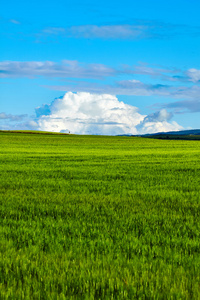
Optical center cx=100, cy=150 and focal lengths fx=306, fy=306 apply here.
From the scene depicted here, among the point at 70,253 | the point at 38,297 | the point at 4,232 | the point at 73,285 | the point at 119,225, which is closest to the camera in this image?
the point at 38,297

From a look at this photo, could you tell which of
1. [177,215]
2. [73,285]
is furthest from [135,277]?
[177,215]

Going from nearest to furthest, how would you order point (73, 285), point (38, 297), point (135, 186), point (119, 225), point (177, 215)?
point (38, 297) → point (73, 285) → point (119, 225) → point (177, 215) → point (135, 186)

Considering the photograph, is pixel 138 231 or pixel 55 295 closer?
pixel 55 295

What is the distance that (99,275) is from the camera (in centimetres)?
480

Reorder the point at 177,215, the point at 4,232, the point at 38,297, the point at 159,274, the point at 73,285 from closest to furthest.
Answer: the point at 38,297, the point at 73,285, the point at 159,274, the point at 4,232, the point at 177,215

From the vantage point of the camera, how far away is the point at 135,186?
15.1 m

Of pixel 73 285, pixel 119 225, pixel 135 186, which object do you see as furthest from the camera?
pixel 135 186

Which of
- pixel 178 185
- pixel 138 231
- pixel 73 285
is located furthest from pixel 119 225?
pixel 178 185

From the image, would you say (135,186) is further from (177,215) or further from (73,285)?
(73,285)

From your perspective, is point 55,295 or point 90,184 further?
point 90,184

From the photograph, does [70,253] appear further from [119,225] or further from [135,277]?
[119,225]

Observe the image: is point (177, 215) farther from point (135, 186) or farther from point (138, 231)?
point (135, 186)

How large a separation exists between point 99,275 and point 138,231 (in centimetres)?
259

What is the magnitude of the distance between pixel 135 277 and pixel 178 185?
11342 mm
